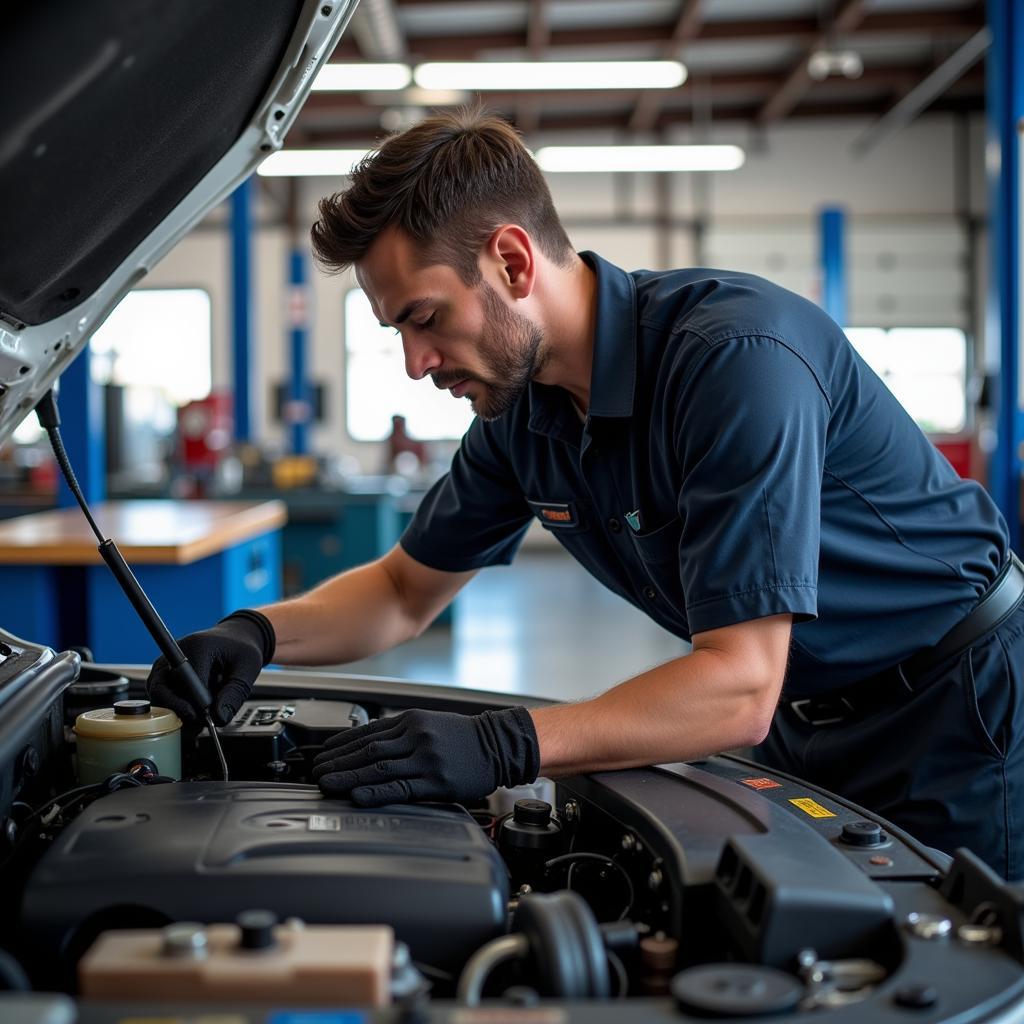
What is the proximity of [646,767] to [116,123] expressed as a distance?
723 mm

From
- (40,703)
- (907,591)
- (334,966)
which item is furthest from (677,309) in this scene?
(334,966)

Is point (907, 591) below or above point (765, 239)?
below

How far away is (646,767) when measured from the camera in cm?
111

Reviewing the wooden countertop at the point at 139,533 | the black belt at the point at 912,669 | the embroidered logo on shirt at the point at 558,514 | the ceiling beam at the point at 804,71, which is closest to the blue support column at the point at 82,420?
the wooden countertop at the point at 139,533

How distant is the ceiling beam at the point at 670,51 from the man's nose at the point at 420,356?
6.71m

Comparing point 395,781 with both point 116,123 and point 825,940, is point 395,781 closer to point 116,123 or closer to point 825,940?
point 825,940

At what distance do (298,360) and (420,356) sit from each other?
7.10 meters

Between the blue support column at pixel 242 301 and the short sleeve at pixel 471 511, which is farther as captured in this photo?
the blue support column at pixel 242 301

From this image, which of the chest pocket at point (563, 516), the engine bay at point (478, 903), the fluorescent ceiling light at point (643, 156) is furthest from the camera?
the fluorescent ceiling light at point (643, 156)

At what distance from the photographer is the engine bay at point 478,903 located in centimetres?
64

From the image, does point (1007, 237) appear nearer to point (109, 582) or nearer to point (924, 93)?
point (109, 582)

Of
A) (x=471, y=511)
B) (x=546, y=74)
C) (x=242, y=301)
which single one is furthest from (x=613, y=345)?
(x=242, y=301)

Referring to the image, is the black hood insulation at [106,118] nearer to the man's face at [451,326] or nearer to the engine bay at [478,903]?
the man's face at [451,326]

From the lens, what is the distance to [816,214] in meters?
10.6
